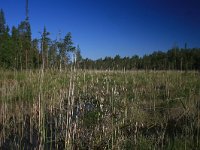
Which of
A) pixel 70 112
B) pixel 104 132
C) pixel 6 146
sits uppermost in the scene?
pixel 70 112

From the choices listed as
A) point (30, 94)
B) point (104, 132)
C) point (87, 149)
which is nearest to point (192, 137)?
point (104, 132)

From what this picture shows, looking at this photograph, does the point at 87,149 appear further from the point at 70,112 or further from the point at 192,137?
the point at 192,137

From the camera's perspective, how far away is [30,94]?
7195 mm

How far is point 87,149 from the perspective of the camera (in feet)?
14.5

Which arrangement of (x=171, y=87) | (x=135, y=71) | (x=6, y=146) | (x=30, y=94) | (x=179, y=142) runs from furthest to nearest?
(x=135, y=71) → (x=171, y=87) → (x=30, y=94) → (x=6, y=146) → (x=179, y=142)

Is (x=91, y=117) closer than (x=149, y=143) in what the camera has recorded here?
No

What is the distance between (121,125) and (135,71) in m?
11.1

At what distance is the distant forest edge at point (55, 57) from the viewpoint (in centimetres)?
382

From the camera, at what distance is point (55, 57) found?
6020 millimetres

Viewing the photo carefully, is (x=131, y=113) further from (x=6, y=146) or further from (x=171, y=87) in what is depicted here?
(x=171, y=87)

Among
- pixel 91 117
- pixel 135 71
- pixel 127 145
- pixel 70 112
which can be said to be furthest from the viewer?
pixel 135 71

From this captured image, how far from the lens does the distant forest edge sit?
12.5 ft

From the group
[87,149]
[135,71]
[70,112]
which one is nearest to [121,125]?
[87,149]

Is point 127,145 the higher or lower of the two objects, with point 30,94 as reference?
lower
